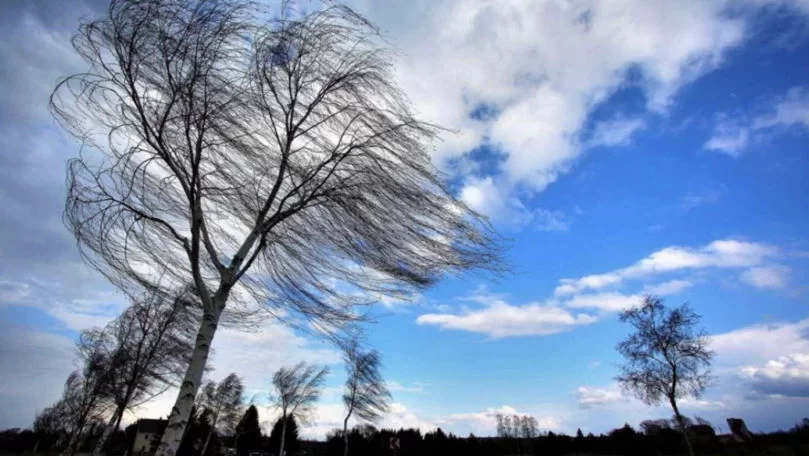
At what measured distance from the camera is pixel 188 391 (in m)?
4.73

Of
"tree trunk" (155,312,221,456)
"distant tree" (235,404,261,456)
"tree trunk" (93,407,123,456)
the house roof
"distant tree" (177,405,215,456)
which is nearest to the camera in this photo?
"tree trunk" (155,312,221,456)

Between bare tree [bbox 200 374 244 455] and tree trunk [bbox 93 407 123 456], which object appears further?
bare tree [bbox 200 374 244 455]

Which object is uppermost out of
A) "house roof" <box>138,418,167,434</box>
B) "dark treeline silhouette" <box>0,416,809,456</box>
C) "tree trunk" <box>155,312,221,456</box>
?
"house roof" <box>138,418,167,434</box>

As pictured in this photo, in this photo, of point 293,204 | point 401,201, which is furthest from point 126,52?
point 401,201

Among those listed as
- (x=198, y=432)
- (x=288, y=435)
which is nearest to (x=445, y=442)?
(x=288, y=435)

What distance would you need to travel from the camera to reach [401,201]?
5.36 m

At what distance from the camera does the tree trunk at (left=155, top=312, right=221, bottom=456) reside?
14.4 ft

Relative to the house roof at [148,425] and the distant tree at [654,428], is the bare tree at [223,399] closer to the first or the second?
the distant tree at [654,428]

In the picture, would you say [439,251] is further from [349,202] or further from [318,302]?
[318,302]

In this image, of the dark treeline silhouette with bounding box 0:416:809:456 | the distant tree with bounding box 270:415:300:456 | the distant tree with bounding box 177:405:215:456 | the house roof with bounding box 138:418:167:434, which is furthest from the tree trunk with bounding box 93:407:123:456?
the house roof with bounding box 138:418:167:434

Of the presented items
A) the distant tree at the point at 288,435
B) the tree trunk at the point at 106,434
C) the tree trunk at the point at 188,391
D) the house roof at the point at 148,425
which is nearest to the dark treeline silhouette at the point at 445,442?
the distant tree at the point at 288,435

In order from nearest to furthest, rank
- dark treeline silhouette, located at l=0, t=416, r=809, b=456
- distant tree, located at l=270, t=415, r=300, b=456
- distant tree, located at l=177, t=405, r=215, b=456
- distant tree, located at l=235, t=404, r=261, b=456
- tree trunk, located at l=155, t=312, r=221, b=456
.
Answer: tree trunk, located at l=155, t=312, r=221, b=456 < dark treeline silhouette, located at l=0, t=416, r=809, b=456 < distant tree, located at l=177, t=405, r=215, b=456 < distant tree, located at l=270, t=415, r=300, b=456 < distant tree, located at l=235, t=404, r=261, b=456

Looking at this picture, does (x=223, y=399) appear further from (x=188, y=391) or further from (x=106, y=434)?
(x=188, y=391)

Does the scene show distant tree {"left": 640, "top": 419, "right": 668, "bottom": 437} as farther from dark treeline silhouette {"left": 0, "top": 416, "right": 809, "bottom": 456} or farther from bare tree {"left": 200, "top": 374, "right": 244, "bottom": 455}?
bare tree {"left": 200, "top": 374, "right": 244, "bottom": 455}
